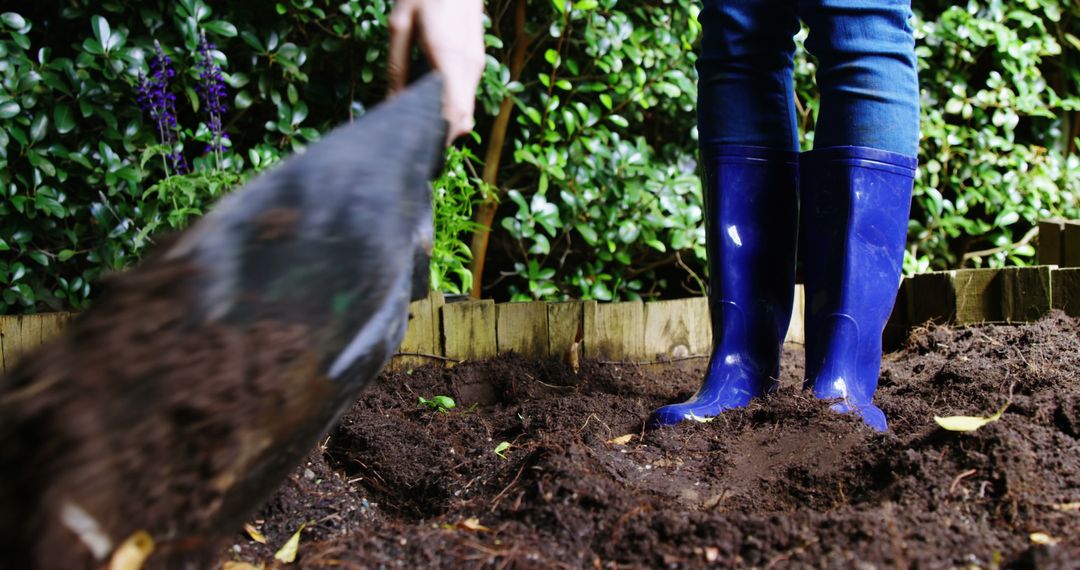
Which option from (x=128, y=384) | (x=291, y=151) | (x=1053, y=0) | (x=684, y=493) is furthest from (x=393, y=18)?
(x=1053, y=0)

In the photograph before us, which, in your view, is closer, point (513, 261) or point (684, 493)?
point (684, 493)

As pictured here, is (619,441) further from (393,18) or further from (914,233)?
(914,233)

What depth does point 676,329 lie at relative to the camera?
106 inches

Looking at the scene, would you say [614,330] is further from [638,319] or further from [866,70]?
[866,70]

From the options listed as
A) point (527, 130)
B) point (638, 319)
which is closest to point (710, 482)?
point (638, 319)

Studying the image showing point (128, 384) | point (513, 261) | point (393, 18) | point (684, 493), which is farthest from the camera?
point (513, 261)

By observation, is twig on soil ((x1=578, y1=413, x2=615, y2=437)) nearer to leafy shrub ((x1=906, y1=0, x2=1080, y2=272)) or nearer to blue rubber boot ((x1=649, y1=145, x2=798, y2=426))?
Result: blue rubber boot ((x1=649, y1=145, x2=798, y2=426))

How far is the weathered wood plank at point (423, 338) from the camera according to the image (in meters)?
2.32

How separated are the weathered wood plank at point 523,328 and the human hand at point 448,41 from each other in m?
1.37

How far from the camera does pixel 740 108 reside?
72.9 inches

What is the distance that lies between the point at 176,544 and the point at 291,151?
2.25 meters

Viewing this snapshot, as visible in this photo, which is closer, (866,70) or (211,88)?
(866,70)

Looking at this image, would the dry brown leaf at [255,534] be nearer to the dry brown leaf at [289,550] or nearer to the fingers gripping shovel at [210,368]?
the dry brown leaf at [289,550]

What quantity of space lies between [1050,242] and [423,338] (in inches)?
85.2
